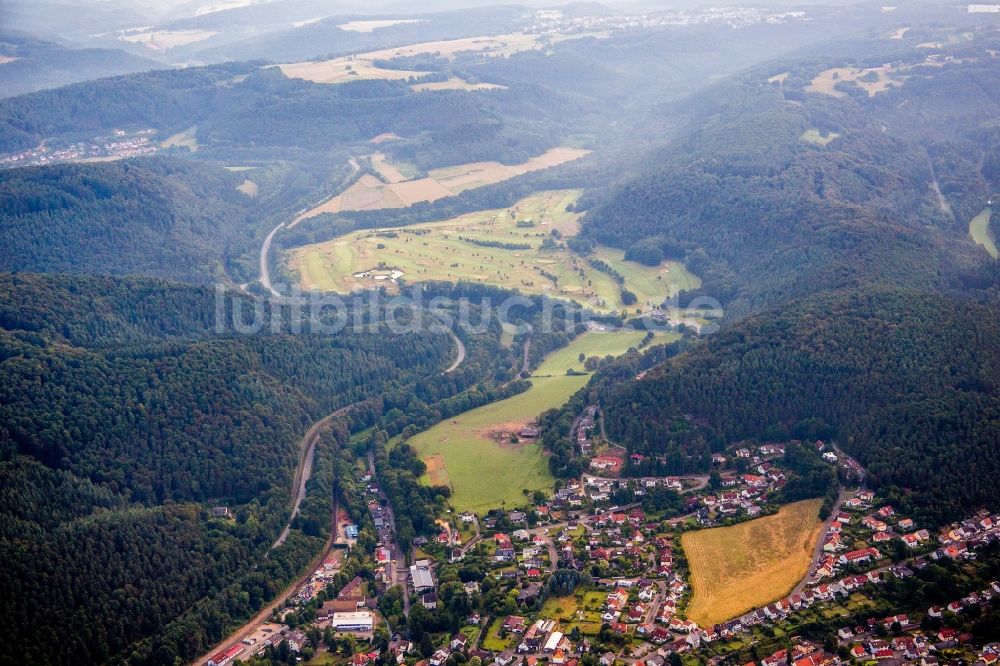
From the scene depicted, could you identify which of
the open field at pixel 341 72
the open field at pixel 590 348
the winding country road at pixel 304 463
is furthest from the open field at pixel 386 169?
the winding country road at pixel 304 463

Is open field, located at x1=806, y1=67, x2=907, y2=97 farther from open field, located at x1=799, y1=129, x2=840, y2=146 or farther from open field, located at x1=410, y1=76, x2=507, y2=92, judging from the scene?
open field, located at x1=410, y1=76, x2=507, y2=92

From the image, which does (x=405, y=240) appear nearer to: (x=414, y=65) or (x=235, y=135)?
(x=235, y=135)

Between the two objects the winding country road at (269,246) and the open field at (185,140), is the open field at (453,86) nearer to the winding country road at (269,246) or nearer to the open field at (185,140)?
the winding country road at (269,246)

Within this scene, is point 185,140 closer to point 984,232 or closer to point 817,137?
point 817,137

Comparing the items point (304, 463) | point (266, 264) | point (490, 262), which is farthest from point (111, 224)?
point (304, 463)

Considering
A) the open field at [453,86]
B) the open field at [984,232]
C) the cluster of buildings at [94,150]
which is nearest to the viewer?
the open field at [984,232]

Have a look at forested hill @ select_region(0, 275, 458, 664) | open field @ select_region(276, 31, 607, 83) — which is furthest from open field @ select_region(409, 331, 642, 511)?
open field @ select_region(276, 31, 607, 83)

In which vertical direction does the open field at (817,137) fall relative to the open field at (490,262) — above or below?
above

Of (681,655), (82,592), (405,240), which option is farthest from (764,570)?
(405,240)
